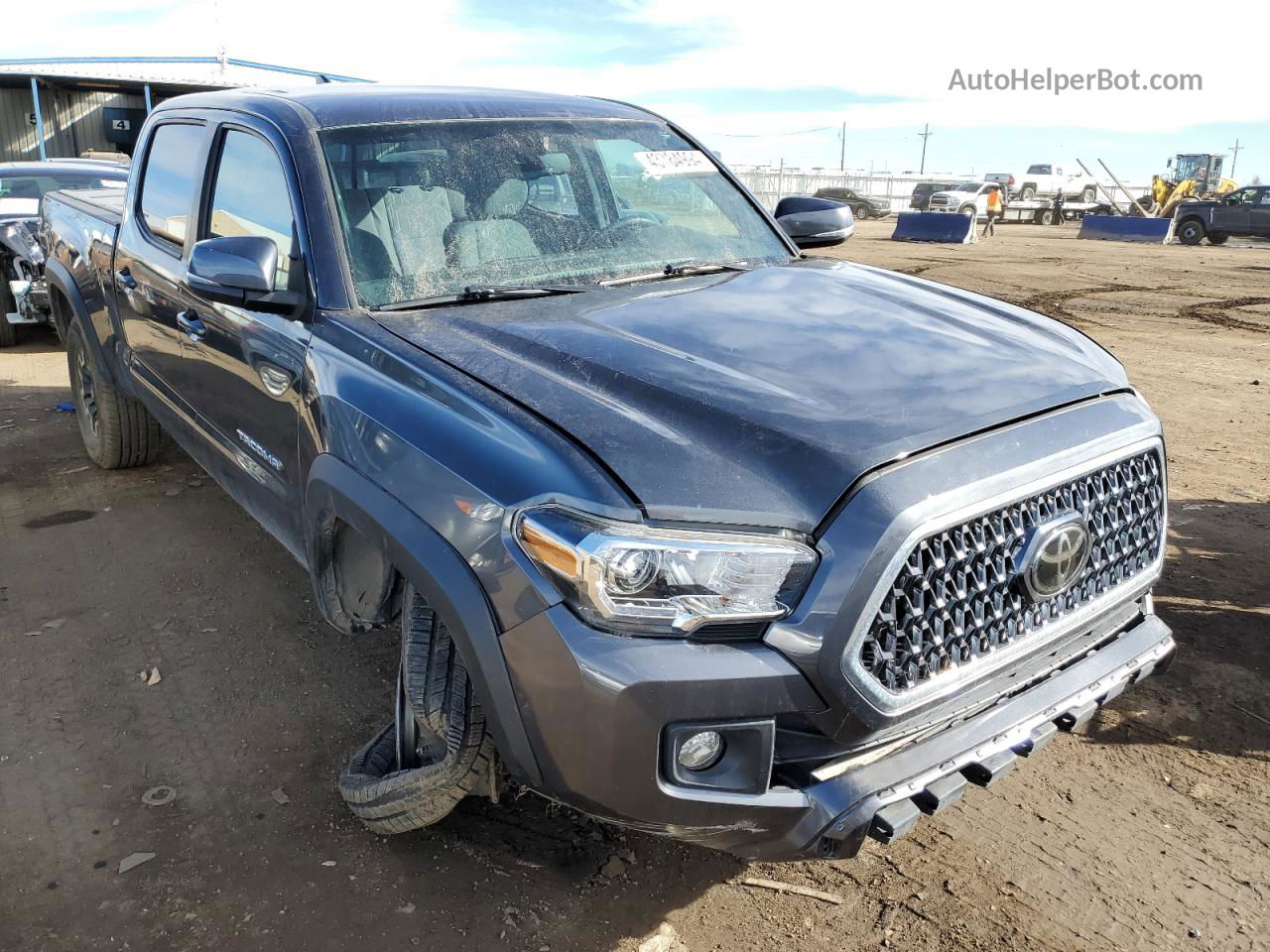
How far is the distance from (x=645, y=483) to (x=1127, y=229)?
29.1m

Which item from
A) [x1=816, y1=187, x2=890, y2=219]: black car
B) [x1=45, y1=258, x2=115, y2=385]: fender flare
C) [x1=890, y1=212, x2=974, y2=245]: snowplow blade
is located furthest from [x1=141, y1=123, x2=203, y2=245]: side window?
[x1=816, y1=187, x2=890, y2=219]: black car

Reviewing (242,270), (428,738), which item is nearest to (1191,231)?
(242,270)

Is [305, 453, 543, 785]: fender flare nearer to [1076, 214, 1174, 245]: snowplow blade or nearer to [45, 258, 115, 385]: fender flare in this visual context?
[45, 258, 115, 385]: fender flare

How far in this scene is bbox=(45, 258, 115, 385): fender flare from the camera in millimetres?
4949

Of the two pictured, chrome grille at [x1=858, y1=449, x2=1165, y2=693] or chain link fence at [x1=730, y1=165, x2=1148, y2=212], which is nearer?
chrome grille at [x1=858, y1=449, x2=1165, y2=693]

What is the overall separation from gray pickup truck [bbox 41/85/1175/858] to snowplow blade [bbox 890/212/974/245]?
22.1 metres

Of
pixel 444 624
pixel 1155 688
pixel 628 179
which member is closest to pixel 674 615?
pixel 444 624

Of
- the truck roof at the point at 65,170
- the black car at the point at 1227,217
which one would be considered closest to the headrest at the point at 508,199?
the truck roof at the point at 65,170

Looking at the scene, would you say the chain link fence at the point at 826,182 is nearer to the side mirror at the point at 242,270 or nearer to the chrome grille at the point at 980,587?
the side mirror at the point at 242,270

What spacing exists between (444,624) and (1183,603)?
315 cm

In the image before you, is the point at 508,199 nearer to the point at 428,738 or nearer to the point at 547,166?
the point at 547,166

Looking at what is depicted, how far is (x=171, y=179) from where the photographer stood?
13.2 feet

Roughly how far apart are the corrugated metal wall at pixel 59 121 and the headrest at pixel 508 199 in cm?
2992

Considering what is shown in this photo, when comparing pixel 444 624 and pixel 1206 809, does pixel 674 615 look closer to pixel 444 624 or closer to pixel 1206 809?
pixel 444 624
